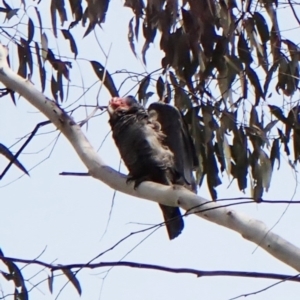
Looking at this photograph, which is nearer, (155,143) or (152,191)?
(152,191)

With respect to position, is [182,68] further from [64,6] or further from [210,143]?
[64,6]

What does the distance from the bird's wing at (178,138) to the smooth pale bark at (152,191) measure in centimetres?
57

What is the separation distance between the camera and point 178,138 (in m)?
2.81

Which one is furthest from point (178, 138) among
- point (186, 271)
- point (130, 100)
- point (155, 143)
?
point (186, 271)

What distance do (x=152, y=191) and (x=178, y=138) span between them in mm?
764

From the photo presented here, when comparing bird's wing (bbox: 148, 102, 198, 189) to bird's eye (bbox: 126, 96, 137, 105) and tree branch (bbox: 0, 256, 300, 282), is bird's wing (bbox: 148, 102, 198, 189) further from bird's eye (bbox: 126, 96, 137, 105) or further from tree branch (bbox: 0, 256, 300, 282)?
tree branch (bbox: 0, 256, 300, 282)

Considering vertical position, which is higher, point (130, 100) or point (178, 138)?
point (130, 100)

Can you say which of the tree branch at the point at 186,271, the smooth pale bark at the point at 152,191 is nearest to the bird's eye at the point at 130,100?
the smooth pale bark at the point at 152,191

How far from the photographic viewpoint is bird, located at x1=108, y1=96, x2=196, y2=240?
2.74 metres

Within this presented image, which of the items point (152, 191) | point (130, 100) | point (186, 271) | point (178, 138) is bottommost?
point (186, 271)

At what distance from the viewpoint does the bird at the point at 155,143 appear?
2743mm

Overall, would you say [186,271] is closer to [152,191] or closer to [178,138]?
[152,191]

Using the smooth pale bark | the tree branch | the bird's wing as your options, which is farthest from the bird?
the tree branch

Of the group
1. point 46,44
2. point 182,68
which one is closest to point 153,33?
point 182,68
